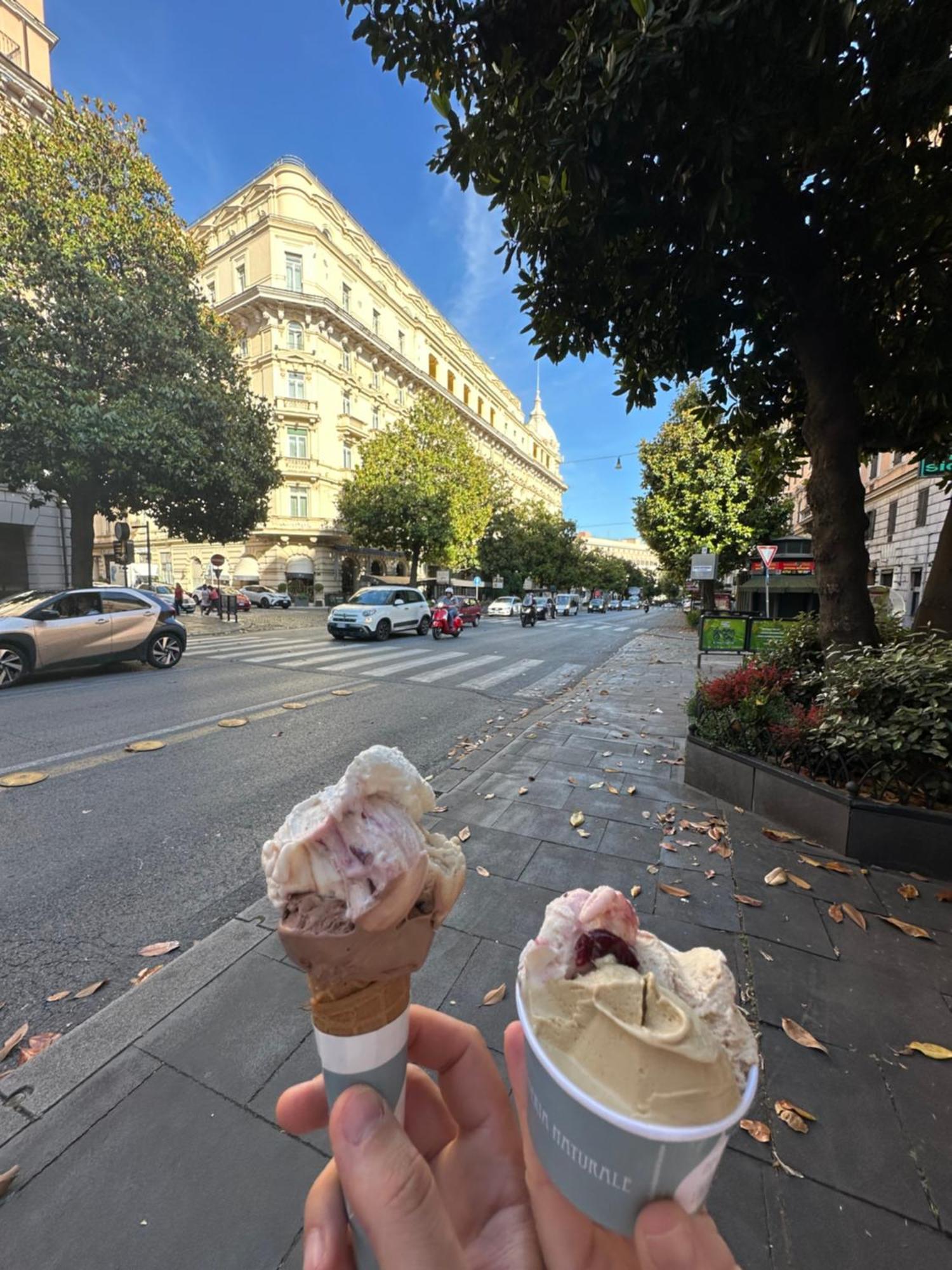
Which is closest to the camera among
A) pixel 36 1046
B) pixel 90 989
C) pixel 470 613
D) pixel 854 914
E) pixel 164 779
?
pixel 36 1046

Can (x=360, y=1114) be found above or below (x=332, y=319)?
below

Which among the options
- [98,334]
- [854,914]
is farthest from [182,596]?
[854,914]

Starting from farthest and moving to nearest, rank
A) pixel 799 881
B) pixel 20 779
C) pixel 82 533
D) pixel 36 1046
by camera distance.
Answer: pixel 82 533, pixel 20 779, pixel 799 881, pixel 36 1046

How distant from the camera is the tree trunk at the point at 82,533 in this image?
14547 millimetres

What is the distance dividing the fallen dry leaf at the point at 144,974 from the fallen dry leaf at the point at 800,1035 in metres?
2.53

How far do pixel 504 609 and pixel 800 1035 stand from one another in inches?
1304

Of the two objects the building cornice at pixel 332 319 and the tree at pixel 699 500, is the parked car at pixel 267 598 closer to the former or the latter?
the building cornice at pixel 332 319

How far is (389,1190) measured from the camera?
2.63 ft

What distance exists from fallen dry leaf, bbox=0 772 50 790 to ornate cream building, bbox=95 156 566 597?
27889 mm

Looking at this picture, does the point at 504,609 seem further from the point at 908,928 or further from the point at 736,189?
the point at 908,928

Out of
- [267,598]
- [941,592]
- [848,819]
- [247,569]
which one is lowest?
[848,819]

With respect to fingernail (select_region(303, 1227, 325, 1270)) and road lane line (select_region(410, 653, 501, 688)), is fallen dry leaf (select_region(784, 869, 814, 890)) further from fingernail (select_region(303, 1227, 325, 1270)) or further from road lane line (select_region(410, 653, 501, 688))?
road lane line (select_region(410, 653, 501, 688))

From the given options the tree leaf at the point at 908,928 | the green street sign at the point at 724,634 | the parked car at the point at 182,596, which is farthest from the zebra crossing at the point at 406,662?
the parked car at the point at 182,596

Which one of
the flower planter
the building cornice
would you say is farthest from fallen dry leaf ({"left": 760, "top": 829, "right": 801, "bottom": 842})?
the building cornice
